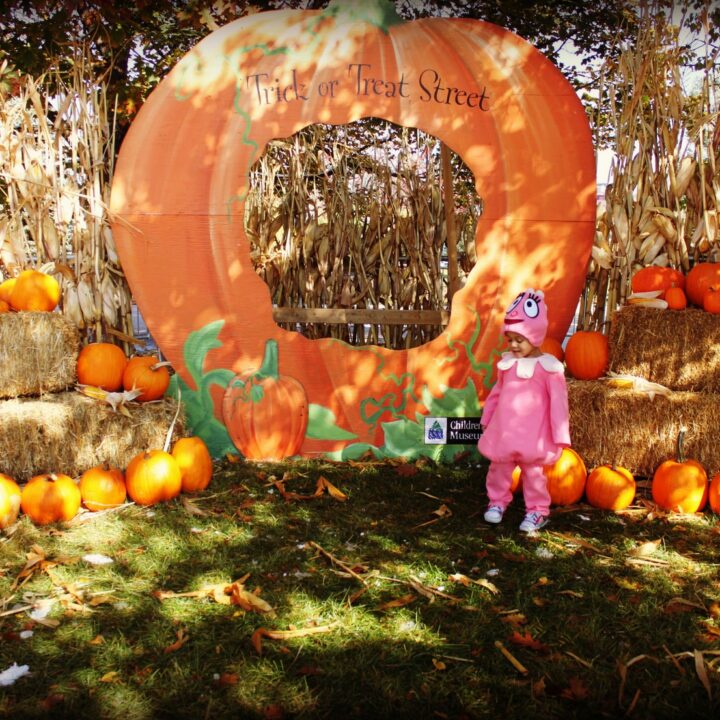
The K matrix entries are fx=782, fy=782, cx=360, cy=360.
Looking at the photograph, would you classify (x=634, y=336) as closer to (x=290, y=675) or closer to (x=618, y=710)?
(x=618, y=710)

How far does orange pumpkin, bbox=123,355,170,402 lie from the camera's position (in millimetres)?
4797

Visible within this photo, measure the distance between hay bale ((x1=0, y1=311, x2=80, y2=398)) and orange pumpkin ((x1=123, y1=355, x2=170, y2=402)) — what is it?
1.12ft

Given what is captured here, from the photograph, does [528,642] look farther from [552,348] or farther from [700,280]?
[700,280]

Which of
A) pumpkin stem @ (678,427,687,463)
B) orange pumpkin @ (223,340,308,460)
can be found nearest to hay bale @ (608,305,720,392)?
pumpkin stem @ (678,427,687,463)

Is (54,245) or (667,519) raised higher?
(54,245)

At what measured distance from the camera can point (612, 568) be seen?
12.0 ft

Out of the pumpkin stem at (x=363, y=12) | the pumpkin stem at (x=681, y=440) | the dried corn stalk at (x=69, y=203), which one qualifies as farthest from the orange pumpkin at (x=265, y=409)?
the pumpkin stem at (x=681, y=440)

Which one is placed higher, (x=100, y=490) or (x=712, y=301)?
(x=712, y=301)

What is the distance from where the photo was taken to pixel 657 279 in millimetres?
4883

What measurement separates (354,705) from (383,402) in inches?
111

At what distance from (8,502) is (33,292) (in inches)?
53.3

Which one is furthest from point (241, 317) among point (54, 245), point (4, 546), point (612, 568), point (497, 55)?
point (612, 568)

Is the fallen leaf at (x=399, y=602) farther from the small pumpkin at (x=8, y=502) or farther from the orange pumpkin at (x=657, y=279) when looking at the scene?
the orange pumpkin at (x=657, y=279)

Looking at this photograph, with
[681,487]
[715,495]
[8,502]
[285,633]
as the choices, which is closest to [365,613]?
[285,633]
